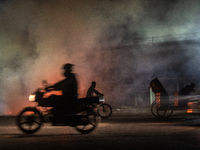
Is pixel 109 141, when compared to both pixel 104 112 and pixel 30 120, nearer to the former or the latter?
pixel 30 120

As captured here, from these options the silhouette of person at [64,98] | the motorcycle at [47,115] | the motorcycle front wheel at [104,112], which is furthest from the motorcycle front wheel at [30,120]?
the motorcycle front wheel at [104,112]

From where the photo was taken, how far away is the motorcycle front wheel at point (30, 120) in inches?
255

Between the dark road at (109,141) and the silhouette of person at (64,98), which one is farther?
the silhouette of person at (64,98)

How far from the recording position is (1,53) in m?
17.1

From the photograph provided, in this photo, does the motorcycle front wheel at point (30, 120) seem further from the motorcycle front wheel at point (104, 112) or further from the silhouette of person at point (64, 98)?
the motorcycle front wheel at point (104, 112)

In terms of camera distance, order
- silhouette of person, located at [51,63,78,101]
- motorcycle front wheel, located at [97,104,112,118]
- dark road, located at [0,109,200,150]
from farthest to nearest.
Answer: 1. motorcycle front wheel, located at [97,104,112,118]
2. silhouette of person, located at [51,63,78,101]
3. dark road, located at [0,109,200,150]

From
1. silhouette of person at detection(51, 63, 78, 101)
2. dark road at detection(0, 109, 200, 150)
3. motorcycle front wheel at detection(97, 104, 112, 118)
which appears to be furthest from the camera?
motorcycle front wheel at detection(97, 104, 112, 118)

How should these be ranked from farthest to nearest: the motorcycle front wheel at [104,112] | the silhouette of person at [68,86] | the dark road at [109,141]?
the motorcycle front wheel at [104,112] < the silhouette of person at [68,86] < the dark road at [109,141]

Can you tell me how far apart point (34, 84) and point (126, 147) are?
1311 centimetres

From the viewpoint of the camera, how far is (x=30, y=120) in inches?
255

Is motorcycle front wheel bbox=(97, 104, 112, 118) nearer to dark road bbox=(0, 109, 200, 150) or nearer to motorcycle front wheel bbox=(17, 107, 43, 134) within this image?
dark road bbox=(0, 109, 200, 150)

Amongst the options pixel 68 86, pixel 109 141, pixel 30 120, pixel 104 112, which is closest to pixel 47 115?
pixel 30 120

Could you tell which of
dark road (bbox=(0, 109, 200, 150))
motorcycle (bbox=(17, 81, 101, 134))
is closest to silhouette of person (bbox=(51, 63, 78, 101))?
motorcycle (bbox=(17, 81, 101, 134))

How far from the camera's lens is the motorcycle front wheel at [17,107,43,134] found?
6.47 meters
